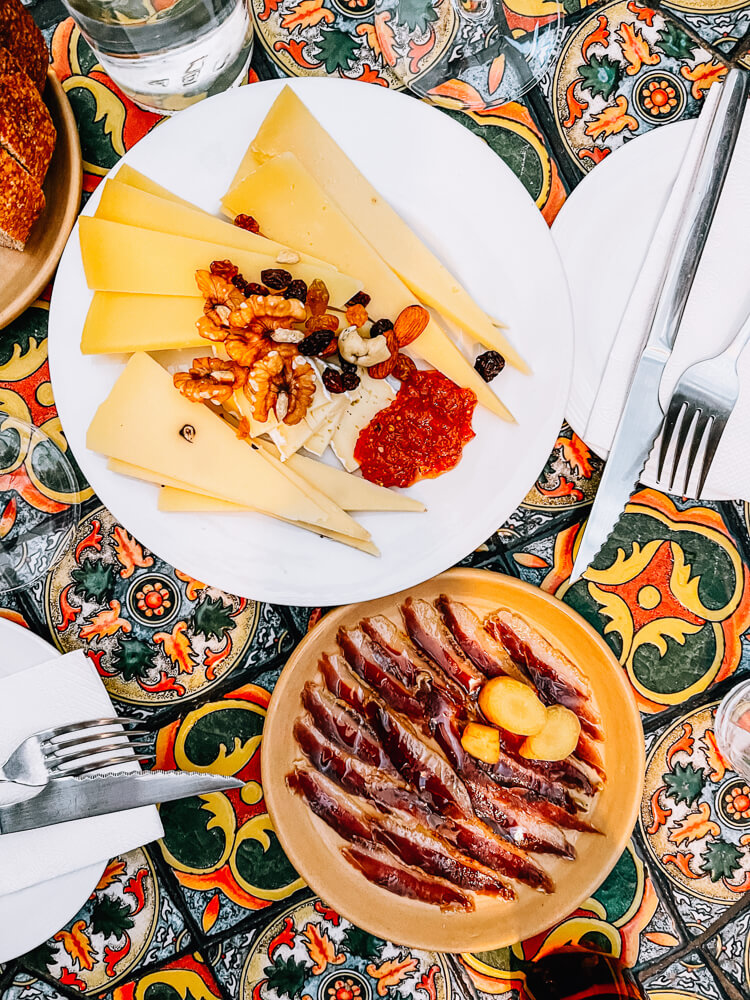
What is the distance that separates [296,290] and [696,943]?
1175mm

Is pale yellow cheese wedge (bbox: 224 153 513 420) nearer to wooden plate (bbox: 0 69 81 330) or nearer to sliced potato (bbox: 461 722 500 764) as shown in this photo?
wooden plate (bbox: 0 69 81 330)

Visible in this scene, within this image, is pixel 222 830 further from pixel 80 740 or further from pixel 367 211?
pixel 367 211

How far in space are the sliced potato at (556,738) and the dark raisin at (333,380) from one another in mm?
569

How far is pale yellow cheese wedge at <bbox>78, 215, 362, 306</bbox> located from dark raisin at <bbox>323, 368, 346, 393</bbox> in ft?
0.31

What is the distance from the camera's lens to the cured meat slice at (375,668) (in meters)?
1.09

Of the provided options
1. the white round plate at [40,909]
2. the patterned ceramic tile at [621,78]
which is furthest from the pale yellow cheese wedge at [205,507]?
the patterned ceramic tile at [621,78]

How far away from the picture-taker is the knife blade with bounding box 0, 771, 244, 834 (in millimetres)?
1025

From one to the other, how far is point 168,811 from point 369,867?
0.32 metres

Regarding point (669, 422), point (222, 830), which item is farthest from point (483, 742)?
point (669, 422)

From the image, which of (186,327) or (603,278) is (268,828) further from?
(603,278)

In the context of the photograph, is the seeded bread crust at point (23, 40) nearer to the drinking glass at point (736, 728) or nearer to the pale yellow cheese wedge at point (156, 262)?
the pale yellow cheese wedge at point (156, 262)

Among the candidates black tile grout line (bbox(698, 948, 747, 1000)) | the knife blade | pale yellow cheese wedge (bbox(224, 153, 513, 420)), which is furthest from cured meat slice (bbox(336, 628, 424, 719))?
black tile grout line (bbox(698, 948, 747, 1000))

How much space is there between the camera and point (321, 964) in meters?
1.14

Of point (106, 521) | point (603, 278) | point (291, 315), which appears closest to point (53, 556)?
point (106, 521)
